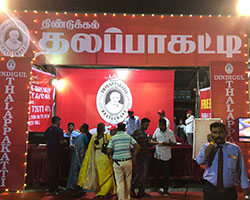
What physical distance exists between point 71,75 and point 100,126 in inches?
176

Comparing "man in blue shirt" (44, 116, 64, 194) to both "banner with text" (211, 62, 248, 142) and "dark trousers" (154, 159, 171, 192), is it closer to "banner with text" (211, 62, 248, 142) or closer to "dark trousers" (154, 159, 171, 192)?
"dark trousers" (154, 159, 171, 192)

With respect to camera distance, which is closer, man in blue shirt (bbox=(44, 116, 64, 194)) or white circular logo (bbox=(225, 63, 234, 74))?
man in blue shirt (bbox=(44, 116, 64, 194))

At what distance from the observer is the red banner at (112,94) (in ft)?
28.6

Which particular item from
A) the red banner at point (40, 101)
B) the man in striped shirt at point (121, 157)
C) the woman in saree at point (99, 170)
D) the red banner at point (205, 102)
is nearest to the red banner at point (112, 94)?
the red banner at point (40, 101)

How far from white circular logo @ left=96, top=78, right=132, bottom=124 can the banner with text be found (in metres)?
3.59

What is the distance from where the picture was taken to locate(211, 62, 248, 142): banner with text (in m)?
5.90

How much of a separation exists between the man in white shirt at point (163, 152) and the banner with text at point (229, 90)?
140 cm

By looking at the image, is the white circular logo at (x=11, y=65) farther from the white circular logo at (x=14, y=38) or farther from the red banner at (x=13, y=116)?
the white circular logo at (x=14, y=38)

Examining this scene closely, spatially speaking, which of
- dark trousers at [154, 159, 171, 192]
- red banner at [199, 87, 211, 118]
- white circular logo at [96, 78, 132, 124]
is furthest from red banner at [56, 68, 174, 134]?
dark trousers at [154, 159, 171, 192]

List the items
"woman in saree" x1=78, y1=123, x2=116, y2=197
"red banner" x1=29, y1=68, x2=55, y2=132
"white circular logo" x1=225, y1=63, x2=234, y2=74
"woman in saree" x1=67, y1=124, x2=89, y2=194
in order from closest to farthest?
"woman in saree" x1=78, y1=123, x2=116, y2=197 < "woman in saree" x1=67, y1=124, x2=89, y2=194 < "white circular logo" x1=225, y1=63, x2=234, y2=74 < "red banner" x1=29, y1=68, x2=55, y2=132

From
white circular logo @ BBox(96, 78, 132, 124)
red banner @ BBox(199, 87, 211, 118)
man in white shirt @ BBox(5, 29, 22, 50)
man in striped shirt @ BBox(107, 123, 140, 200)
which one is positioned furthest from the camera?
white circular logo @ BBox(96, 78, 132, 124)

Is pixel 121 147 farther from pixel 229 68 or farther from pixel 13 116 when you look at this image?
pixel 229 68

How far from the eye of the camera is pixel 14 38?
625cm

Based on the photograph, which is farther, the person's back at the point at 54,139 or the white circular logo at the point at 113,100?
the white circular logo at the point at 113,100
